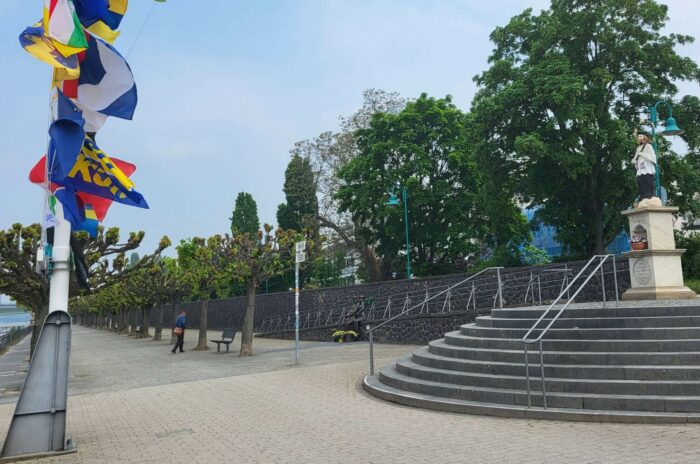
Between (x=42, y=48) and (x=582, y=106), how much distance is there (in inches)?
791

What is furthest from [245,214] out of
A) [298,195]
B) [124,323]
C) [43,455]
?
[43,455]

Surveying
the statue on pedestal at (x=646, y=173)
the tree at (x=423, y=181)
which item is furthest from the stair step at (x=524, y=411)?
the tree at (x=423, y=181)

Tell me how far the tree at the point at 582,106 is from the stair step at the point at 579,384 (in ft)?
47.9

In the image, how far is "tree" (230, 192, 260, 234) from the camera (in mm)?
55912

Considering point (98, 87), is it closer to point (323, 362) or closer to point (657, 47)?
point (323, 362)

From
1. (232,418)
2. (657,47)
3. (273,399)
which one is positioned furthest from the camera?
(657,47)

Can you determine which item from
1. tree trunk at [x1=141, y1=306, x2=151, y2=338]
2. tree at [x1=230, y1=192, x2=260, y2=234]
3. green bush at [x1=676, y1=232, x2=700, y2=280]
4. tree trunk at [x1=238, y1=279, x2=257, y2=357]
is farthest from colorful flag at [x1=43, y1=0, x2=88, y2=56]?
tree at [x1=230, y1=192, x2=260, y2=234]

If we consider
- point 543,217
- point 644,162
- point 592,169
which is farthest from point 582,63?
point 644,162

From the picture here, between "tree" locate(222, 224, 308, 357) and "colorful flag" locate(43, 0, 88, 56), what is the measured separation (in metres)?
12.0

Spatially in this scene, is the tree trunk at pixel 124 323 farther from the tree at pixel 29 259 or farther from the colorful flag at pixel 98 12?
the colorful flag at pixel 98 12

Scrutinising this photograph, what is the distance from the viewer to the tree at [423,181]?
31180mm

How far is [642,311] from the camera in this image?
886 centimetres

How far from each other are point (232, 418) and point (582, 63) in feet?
73.9

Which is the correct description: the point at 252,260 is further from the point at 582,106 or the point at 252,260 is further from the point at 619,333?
the point at 582,106
